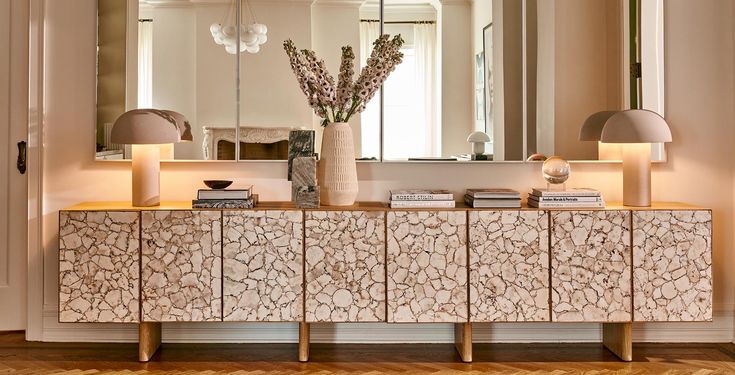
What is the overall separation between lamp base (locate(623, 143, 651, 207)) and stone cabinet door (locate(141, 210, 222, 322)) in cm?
189

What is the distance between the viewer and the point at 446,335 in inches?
142

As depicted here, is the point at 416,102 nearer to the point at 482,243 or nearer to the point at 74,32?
the point at 482,243

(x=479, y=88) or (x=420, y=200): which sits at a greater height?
(x=479, y=88)

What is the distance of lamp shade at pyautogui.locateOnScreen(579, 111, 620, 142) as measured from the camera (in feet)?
11.5

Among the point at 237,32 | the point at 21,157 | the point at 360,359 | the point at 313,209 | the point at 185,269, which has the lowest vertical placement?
the point at 360,359

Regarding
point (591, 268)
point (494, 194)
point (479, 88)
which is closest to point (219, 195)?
point (494, 194)

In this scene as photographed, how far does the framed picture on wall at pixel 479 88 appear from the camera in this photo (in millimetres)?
3580

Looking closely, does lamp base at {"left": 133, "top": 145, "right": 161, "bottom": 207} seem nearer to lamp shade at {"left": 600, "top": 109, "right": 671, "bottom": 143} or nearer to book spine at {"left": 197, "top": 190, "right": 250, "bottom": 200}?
book spine at {"left": 197, "top": 190, "right": 250, "bottom": 200}

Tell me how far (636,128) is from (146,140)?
86.8 inches

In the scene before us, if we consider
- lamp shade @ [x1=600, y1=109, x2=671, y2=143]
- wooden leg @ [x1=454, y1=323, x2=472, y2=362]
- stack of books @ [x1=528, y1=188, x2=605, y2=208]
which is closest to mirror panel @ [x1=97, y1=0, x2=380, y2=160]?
stack of books @ [x1=528, y1=188, x2=605, y2=208]

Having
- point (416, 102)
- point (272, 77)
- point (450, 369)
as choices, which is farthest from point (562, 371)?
point (272, 77)

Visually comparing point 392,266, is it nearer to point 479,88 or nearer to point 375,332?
point 375,332

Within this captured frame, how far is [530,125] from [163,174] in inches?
73.2

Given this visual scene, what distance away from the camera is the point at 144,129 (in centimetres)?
323
